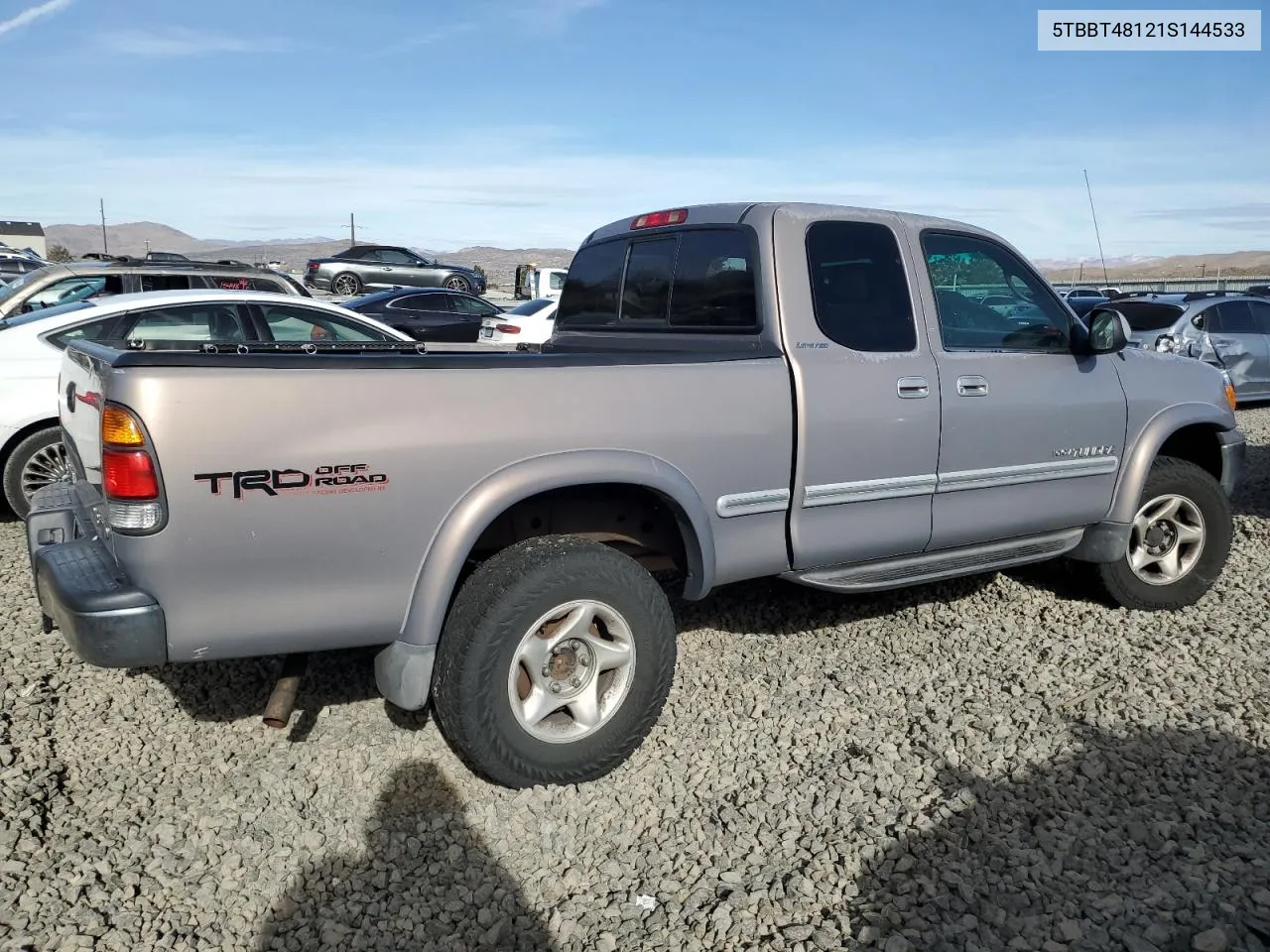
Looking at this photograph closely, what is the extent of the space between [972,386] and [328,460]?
2.68m

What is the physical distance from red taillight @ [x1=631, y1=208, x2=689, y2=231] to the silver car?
10.1 metres

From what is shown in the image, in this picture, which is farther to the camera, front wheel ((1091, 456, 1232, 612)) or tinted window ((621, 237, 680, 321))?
front wheel ((1091, 456, 1232, 612))

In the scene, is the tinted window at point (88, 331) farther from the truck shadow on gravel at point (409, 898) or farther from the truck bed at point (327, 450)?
the truck shadow on gravel at point (409, 898)

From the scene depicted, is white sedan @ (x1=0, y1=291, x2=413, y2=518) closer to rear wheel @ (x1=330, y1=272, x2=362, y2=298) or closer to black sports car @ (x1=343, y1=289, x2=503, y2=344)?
black sports car @ (x1=343, y1=289, x2=503, y2=344)

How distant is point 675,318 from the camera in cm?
430

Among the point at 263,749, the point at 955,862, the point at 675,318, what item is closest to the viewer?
the point at 955,862

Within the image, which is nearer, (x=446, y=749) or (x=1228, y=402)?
(x=446, y=749)

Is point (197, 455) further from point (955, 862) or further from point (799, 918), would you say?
point (955, 862)

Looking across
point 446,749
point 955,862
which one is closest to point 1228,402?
point 955,862

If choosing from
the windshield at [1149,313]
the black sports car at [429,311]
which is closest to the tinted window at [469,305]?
the black sports car at [429,311]

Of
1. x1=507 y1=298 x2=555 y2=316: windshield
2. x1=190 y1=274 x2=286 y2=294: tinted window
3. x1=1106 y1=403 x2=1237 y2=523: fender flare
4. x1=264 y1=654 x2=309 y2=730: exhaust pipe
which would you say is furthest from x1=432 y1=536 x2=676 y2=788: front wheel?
x1=507 y1=298 x2=555 y2=316: windshield

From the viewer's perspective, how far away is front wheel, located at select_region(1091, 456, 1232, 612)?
4.96 m

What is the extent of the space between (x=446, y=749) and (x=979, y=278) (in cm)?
305

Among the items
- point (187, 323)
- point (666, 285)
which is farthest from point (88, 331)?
point (666, 285)
